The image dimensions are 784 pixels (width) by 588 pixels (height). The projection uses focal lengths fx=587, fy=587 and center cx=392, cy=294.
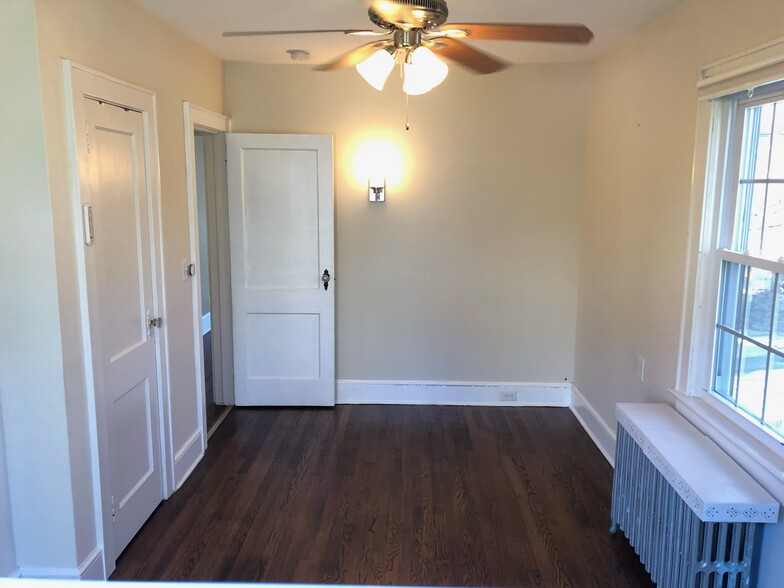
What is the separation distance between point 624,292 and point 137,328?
265 cm

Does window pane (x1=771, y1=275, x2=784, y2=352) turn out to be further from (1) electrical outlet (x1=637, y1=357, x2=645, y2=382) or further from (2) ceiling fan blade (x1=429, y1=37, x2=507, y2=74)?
(2) ceiling fan blade (x1=429, y1=37, x2=507, y2=74)

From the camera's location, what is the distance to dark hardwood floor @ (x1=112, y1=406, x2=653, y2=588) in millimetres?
2576

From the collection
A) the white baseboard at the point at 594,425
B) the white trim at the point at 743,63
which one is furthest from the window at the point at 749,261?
the white baseboard at the point at 594,425

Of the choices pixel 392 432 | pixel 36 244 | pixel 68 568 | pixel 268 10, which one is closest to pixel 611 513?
pixel 392 432

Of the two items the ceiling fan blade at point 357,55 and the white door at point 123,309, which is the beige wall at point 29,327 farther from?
the ceiling fan blade at point 357,55

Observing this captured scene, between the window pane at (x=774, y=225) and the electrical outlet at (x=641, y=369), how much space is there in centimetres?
104

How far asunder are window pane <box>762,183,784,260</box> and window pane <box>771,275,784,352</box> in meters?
0.12

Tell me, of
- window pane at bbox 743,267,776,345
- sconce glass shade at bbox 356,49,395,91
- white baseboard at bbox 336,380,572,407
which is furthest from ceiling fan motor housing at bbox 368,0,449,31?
white baseboard at bbox 336,380,572,407

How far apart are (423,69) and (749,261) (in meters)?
1.46

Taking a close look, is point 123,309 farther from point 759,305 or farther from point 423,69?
point 759,305

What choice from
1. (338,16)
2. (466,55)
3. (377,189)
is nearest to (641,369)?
(466,55)

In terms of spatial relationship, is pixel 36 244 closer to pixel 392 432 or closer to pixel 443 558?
pixel 443 558

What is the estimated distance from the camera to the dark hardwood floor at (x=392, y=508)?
2576 millimetres

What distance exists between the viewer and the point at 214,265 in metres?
4.35
